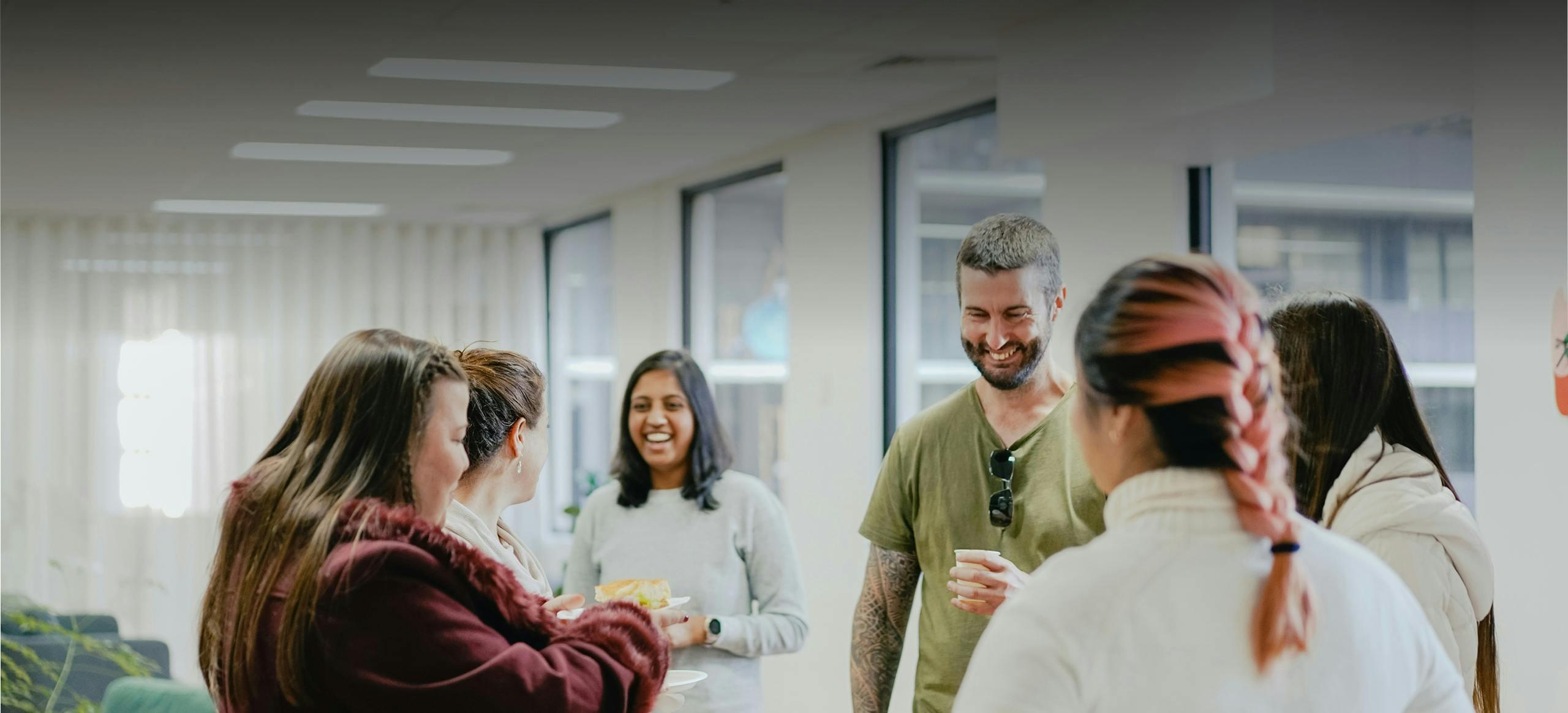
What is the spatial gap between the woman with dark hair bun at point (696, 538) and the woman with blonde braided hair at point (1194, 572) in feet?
5.97

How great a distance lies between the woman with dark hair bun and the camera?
2.79 m

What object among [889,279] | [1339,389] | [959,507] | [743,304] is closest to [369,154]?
[743,304]

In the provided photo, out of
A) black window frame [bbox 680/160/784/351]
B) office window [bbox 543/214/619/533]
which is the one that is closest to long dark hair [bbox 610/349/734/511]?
black window frame [bbox 680/160/784/351]

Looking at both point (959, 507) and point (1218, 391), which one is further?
point (959, 507)

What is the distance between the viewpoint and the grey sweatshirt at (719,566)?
110 inches

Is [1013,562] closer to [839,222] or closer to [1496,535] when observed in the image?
[1496,535]

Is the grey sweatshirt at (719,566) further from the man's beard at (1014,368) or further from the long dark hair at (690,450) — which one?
the man's beard at (1014,368)

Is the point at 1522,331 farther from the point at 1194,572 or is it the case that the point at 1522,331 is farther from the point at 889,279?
the point at 889,279

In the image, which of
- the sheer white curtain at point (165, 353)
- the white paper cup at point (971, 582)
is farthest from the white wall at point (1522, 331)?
the sheer white curtain at point (165, 353)

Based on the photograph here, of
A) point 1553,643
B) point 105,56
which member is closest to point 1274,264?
point 1553,643

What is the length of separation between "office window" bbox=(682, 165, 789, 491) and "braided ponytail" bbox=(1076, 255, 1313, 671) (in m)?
4.05

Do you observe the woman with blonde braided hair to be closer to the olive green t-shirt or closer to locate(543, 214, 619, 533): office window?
the olive green t-shirt

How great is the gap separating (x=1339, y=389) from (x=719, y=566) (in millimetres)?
1675

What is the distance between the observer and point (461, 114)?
430cm
